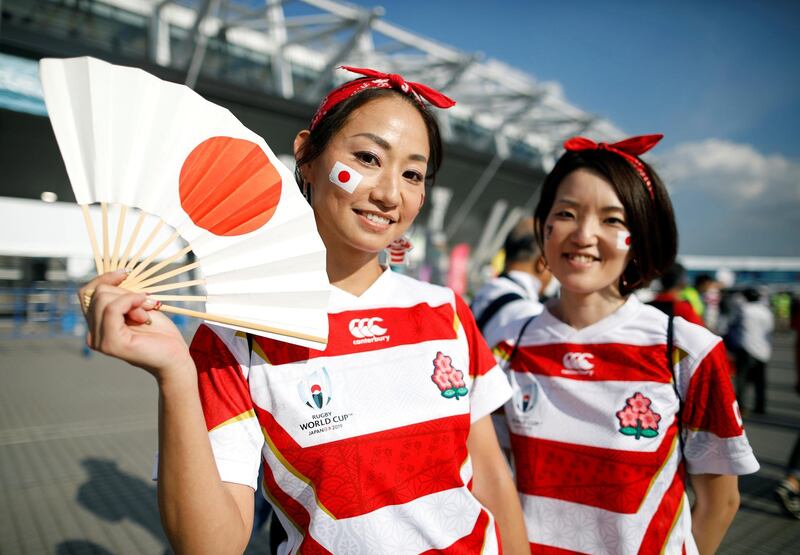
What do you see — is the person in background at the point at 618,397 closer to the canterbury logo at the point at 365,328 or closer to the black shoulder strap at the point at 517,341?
the black shoulder strap at the point at 517,341

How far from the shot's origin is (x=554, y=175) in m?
1.84

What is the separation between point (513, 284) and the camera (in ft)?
12.9

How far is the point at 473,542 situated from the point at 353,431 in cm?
43

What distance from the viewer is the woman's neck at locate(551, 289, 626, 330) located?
1.75 m

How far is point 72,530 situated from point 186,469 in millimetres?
3720

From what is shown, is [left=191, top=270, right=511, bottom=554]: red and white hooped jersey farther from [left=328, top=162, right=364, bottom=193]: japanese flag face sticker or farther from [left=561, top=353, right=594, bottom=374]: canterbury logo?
[left=561, top=353, right=594, bottom=374]: canterbury logo

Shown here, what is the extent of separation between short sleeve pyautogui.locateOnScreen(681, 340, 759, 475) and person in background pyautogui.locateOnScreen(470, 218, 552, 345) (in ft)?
5.59

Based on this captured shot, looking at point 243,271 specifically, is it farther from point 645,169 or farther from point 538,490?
point 645,169

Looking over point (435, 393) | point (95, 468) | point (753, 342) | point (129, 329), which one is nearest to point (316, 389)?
point (435, 393)

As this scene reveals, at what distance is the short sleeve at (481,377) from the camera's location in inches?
57.0

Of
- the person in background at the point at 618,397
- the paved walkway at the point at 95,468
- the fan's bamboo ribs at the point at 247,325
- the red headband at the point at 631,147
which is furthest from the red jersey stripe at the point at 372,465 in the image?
the paved walkway at the point at 95,468

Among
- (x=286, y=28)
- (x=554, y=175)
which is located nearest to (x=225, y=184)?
(x=554, y=175)

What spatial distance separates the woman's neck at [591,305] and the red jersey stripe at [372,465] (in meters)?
0.72

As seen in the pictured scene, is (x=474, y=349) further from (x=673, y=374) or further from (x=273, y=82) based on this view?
(x=273, y=82)
